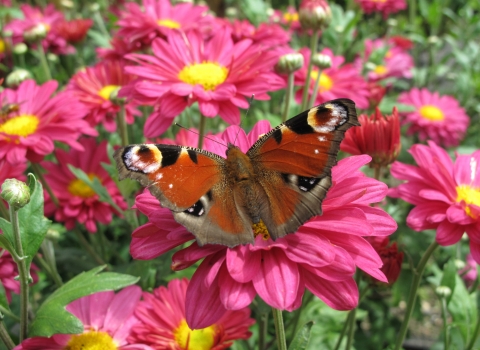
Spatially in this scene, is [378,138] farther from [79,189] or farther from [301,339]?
[79,189]

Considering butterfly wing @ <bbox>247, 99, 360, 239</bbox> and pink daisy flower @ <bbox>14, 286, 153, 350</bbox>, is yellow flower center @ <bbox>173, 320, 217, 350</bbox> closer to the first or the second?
pink daisy flower @ <bbox>14, 286, 153, 350</bbox>

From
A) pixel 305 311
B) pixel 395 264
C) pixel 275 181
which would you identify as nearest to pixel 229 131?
pixel 275 181

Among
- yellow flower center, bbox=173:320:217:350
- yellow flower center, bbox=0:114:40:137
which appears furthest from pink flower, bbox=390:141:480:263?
yellow flower center, bbox=0:114:40:137

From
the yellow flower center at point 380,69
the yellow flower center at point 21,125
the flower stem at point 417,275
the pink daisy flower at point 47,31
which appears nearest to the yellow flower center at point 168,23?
the yellow flower center at point 21,125

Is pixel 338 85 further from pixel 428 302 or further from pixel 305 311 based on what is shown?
pixel 428 302

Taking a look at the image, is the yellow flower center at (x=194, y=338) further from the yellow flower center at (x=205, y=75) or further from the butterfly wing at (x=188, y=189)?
the yellow flower center at (x=205, y=75)

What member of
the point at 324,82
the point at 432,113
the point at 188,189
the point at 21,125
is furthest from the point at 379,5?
the point at 188,189
